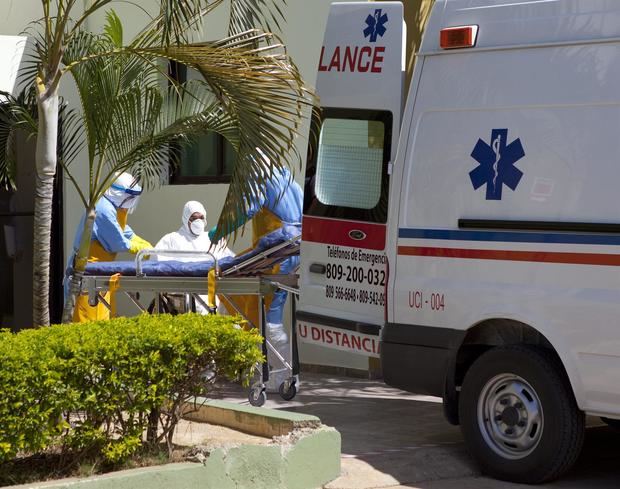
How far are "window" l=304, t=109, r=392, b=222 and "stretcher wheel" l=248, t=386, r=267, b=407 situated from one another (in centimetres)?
162

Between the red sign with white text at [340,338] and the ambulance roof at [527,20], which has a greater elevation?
the ambulance roof at [527,20]

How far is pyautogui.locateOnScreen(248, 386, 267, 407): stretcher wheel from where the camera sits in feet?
28.5

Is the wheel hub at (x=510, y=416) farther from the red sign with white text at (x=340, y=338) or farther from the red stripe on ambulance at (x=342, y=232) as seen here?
the red stripe on ambulance at (x=342, y=232)

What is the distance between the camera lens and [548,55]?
6.35 m

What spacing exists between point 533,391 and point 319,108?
2.42 m

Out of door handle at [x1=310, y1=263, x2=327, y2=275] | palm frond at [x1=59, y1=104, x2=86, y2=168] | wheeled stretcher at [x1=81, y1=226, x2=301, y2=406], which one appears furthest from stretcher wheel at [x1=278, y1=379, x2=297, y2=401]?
palm frond at [x1=59, y1=104, x2=86, y2=168]

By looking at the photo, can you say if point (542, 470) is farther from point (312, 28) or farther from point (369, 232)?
point (312, 28)

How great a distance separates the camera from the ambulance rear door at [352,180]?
7.34 metres

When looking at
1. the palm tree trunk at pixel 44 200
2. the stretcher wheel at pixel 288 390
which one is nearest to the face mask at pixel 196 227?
the stretcher wheel at pixel 288 390

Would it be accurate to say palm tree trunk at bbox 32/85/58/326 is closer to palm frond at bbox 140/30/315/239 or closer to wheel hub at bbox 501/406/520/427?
palm frond at bbox 140/30/315/239

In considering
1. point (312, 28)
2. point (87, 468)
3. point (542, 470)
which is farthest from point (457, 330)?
point (312, 28)

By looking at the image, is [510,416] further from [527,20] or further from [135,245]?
[135,245]

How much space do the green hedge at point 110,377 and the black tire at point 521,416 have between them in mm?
1306

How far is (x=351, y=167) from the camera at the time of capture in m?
7.58
